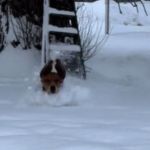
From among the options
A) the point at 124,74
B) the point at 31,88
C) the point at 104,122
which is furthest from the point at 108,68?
the point at 104,122

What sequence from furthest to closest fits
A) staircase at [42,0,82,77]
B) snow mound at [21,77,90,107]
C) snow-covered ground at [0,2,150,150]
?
1. staircase at [42,0,82,77]
2. snow mound at [21,77,90,107]
3. snow-covered ground at [0,2,150,150]

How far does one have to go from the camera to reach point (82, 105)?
25.3 feet

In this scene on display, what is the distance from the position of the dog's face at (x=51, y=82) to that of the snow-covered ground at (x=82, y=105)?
0.08m

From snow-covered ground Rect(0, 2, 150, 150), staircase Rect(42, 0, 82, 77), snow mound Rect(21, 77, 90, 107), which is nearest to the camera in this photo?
snow-covered ground Rect(0, 2, 150, 150)

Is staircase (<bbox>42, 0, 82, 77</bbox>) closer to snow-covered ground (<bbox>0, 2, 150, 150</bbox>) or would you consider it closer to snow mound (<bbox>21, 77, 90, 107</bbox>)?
snow-covered ground (<bbox>0, 2, 150, 150</bbox>)

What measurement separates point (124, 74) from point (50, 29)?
1466mm

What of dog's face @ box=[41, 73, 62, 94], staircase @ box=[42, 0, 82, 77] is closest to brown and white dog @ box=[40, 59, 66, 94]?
dog's face @ box=[41, 73, 62, 94]

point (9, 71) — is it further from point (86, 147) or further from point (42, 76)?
point (86, 147)

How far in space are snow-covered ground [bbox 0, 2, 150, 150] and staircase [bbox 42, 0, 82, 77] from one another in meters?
0.33

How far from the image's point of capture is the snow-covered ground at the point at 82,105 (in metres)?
5.36

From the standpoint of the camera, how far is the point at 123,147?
511 cm

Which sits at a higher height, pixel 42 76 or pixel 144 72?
pixel 42 76

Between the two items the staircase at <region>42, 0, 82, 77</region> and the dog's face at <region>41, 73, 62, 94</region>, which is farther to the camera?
the staircase at <region>42, 0, 82, 77</region>

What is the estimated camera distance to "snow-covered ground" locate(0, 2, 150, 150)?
5.36 meters
